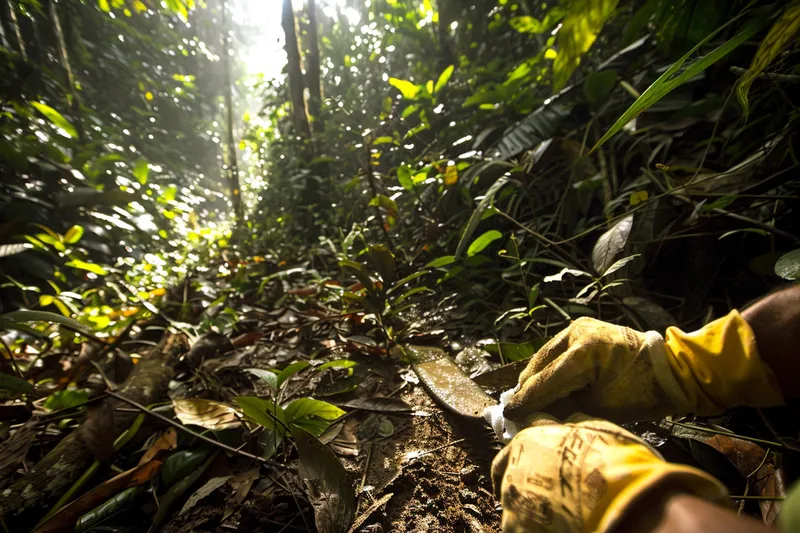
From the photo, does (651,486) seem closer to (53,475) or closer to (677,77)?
(677,77)

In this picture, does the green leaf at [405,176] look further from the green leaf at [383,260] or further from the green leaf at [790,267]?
the green leaf at [790,267]

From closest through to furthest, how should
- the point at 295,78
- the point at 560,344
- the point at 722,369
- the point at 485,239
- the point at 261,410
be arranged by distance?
the point at 722,369, the point at 560,344, the point at 261,410, the point at 485,239, the point at 295,78

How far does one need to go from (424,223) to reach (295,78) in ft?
10.3

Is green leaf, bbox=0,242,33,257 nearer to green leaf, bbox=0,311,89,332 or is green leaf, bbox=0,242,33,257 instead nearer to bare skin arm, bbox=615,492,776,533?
green leaf, bbox=0,311,89,332

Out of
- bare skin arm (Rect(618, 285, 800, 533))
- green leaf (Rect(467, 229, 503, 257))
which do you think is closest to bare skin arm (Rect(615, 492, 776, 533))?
bare skin arm (Rect(618, 285, 800, 533))

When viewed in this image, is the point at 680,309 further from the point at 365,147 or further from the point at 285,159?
the point at 285,159

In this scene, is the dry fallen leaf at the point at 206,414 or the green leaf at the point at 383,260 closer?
the dry fallen leaf at the point at 206,414

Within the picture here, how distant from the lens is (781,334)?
51 centimetres

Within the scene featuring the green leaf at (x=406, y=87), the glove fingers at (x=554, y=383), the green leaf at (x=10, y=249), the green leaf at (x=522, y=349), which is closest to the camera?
the glove fingers at (x=554, y=383)

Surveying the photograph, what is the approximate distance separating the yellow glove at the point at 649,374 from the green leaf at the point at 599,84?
1.46m

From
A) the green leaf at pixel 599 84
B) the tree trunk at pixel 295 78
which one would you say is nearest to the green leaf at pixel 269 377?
the green leaf at pixel 599 84

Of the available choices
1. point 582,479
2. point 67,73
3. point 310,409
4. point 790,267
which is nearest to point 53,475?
point 310,409

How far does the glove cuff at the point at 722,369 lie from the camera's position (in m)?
0.52

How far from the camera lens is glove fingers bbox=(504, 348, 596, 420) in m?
0.62
